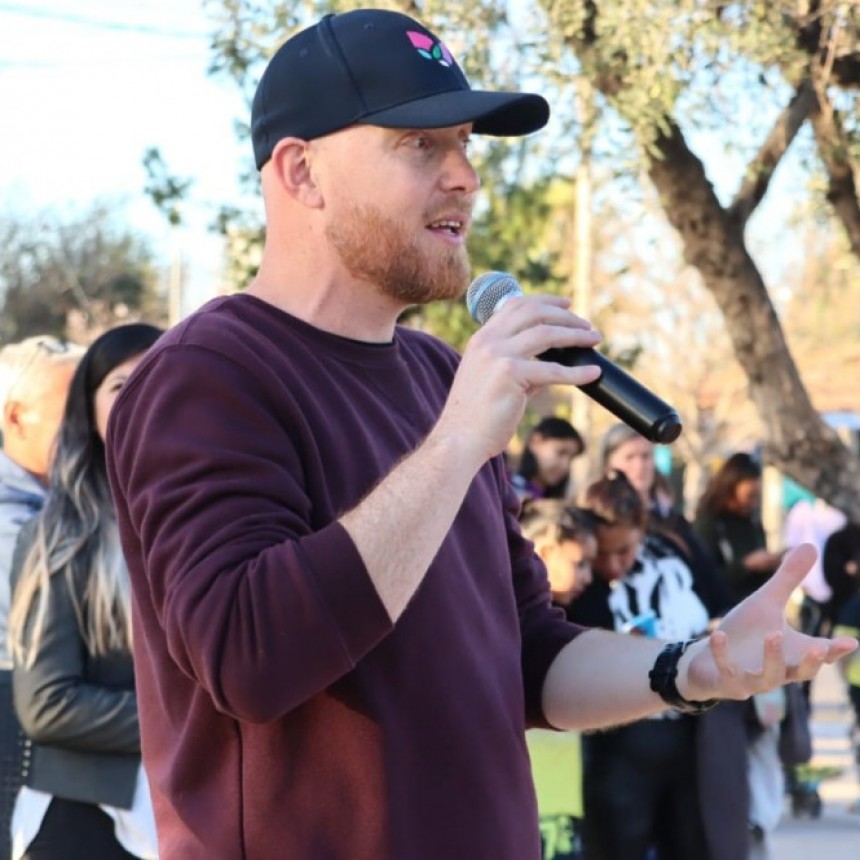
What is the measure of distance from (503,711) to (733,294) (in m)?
5.93

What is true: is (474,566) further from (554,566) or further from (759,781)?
(759,781)

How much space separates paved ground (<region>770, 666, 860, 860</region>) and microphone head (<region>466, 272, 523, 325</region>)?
6712 mm

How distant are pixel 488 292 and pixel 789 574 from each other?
2.23 ft

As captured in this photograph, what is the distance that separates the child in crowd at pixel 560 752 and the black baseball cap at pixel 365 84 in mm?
3407

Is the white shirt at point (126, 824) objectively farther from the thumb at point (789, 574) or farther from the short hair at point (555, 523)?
the short hair at point (555, 523)

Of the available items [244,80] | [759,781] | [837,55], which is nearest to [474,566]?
[759,781]

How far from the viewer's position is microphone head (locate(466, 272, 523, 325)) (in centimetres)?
278

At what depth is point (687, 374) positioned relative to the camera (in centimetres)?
2956

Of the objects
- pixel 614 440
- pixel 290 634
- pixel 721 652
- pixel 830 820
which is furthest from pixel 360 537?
pixel 830 820

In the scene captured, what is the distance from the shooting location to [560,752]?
580cm

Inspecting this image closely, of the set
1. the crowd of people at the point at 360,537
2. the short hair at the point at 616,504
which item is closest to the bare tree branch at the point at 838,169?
the short hair at the point at 616,504

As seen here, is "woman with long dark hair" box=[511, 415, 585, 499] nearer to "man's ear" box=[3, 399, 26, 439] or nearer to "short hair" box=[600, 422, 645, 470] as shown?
"short hair" box=[600, 422, 645, 470]

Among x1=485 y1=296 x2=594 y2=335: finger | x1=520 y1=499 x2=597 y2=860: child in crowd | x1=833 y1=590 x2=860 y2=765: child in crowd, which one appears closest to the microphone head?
x1=485 y1=296 x2=594 y2=335: finger

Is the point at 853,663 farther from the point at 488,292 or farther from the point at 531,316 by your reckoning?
the point at 531,316
